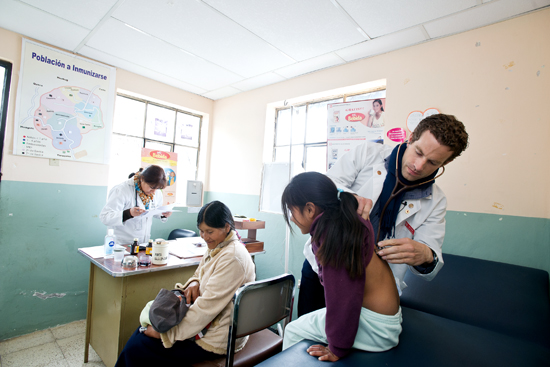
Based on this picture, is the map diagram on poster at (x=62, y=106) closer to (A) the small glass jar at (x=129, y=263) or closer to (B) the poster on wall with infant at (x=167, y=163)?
(B) the poster on wall with infant at (x=167, y=163)

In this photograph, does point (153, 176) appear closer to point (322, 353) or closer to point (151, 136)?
point (151, 136)

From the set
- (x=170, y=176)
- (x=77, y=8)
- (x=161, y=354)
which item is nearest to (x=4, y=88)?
(x=77, y=8)

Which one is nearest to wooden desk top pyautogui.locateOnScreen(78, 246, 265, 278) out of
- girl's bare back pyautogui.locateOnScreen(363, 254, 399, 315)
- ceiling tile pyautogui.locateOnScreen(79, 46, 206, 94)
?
girl's bare back pyautogui.locateOnScreen(363, 254, 399, 315)

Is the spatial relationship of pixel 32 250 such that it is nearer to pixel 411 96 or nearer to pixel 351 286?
pixel 351 286

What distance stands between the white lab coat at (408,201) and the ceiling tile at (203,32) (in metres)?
1.69

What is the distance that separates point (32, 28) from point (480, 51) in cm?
392

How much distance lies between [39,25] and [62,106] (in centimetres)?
76

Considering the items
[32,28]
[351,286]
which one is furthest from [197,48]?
[351,286]

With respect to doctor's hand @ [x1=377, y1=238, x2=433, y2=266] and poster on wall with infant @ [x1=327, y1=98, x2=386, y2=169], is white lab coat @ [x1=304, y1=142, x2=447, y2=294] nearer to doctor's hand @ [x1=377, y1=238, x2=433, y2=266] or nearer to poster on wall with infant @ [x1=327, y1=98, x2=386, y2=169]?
doctor's hand @ [x1=377, y1=238, x2=433, y2=266]

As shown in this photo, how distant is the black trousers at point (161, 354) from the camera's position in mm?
1525

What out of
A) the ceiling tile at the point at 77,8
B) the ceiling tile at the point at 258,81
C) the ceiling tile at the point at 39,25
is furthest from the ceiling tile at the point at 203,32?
the ceiling tile at the point at 39,25

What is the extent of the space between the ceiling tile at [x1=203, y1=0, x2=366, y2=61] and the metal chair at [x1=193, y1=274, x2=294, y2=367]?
1.94m

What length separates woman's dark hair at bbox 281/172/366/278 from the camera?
40.4 inches

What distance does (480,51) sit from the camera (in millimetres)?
2229
